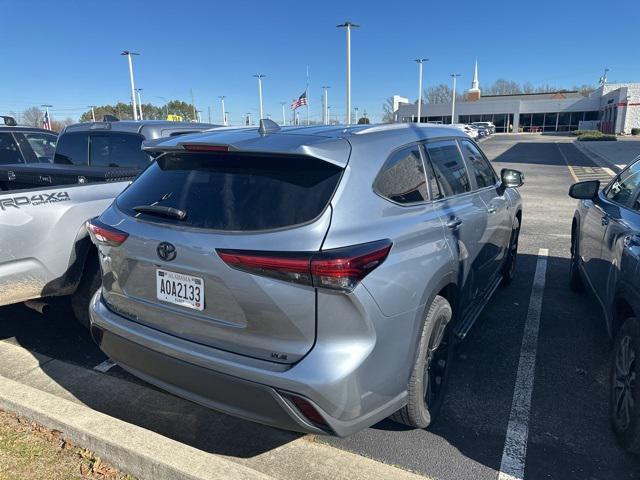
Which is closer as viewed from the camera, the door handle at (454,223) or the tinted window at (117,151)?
the door handle at (454,223)

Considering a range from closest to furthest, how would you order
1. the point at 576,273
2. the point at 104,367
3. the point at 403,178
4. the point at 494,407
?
the point at 403,178
the point at 494,407
the point at 104,367
the point at 576,273

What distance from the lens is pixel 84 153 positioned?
6.04 m

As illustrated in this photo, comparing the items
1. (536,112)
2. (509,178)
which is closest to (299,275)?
(509,178)

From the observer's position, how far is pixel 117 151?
5.73m

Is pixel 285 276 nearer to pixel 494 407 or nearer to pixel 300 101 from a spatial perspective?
pixel 494 407

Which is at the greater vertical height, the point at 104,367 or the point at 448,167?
the point at 448,167

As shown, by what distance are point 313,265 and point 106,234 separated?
4.24 ft

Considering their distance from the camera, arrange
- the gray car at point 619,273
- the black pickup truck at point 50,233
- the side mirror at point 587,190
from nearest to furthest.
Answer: the gray car at point 619,273 → the black pickup truck at point 50,233 → the side mirror at point 587,190

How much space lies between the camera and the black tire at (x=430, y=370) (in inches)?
101

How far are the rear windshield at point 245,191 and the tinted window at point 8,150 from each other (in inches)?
262

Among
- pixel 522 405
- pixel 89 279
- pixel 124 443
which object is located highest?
pixel 89 279

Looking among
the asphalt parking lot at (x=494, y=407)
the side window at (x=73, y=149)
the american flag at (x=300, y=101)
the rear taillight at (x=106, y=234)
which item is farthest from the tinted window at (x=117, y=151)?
the american flag at (x=300, y=101)

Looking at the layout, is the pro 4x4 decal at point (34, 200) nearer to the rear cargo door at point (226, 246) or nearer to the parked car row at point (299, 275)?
the parked car row at point (299, 275)

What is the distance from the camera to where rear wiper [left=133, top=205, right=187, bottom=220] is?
242 centimetres
